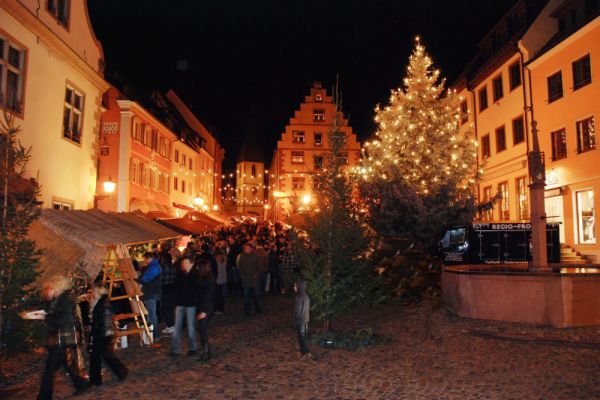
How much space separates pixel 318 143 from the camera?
176 ft

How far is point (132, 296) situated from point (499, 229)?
13.1 metres

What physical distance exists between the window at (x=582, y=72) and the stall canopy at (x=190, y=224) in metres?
16.6

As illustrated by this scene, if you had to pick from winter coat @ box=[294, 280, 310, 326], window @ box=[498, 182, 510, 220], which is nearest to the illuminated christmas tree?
window @ box=[498, 182, 510, 220]

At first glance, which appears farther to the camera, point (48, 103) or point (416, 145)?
point (416, 145)

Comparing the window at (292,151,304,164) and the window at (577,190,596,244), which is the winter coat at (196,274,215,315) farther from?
the window at (292,151,304,164)

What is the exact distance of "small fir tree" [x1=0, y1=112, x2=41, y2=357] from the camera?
8133 mm

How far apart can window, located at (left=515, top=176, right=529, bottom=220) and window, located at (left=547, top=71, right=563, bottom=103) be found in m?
4.11

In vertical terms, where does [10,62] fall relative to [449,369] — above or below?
above

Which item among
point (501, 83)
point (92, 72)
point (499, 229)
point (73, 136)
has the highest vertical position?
point (501, 83)

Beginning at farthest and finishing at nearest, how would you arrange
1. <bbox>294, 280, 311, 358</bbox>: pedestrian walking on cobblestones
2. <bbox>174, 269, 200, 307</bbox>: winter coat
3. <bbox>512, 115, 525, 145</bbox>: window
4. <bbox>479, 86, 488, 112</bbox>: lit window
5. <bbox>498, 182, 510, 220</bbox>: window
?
<bbox>479, 86, 488, 112</bbox>: lit window, <bbox>498, 182, 510, 220</bbox>: window, <bbox>512, 115, 525, 145</bbox>: window, <bbox>174, 269, 200, 307</bbox>: winter coat, <bbox>294, 280, 311, 358</bbox>: pedestrian walking on cobblestones

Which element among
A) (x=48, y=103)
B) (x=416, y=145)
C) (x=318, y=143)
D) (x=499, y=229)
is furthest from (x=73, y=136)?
(x=318, y=143)

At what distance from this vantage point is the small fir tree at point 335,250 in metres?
11.3

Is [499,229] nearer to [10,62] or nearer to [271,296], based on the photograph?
[271,296]

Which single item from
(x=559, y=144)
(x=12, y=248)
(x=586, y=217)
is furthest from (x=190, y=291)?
(x=559, y=144)
